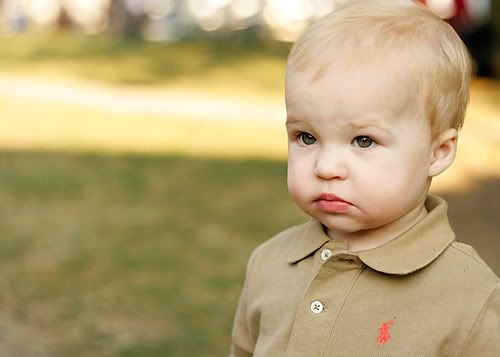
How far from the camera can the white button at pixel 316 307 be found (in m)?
1.94

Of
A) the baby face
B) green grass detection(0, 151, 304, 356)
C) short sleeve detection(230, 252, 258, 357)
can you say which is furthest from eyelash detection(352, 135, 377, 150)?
green grass detection(0, 151, 304, 356)

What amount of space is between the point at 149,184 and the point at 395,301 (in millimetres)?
4557

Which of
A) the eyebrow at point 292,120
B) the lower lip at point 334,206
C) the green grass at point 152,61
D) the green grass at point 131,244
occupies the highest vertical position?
the eyebrow at point 292,120

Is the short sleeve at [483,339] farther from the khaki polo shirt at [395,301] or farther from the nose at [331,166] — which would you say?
the nose at [331,166]

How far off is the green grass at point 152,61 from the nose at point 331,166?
8.98 m

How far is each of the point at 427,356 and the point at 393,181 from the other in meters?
0.35

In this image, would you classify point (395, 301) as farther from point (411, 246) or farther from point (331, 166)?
point (331, 166)

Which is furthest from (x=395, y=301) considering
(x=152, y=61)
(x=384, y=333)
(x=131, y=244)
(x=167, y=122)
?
(x=152, y=61)

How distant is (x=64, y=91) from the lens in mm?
10641

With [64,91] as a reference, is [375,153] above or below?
above

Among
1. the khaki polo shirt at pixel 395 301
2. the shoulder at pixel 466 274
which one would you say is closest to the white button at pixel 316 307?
the khaki polo shirt at pixel 395 301

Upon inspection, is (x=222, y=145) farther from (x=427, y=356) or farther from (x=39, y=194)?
(x=427, y=356)

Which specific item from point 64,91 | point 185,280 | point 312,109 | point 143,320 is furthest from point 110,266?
point 64,91

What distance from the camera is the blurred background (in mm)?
4078
